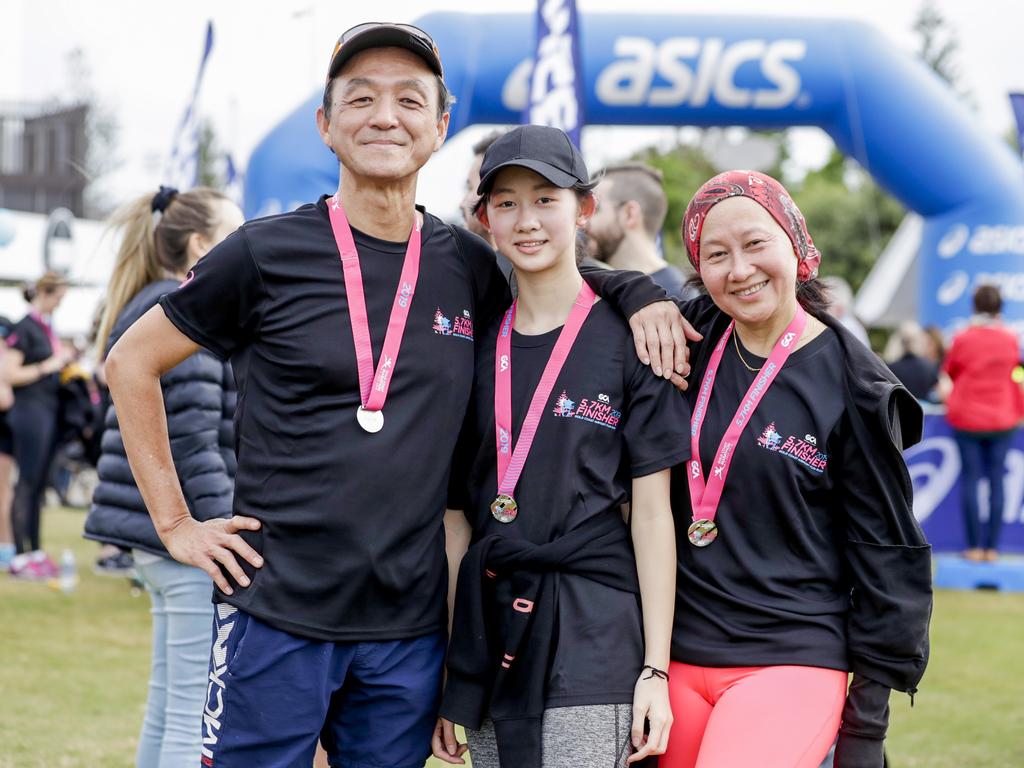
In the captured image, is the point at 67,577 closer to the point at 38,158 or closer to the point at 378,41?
the point at 378,41

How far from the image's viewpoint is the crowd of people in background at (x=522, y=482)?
2.37m

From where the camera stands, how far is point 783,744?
236 cm

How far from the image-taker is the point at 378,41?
2455 millimetres

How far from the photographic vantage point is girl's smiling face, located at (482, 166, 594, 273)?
8.38 ft

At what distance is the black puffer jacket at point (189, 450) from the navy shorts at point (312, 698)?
1.05m

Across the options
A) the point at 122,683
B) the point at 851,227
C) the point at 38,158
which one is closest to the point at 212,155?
the point at 38,158

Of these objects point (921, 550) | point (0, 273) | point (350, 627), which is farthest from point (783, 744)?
point (0, 273)

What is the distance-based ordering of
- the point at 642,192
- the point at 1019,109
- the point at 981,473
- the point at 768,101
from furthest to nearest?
1. the point at 768,101
2. the point at 981,473
3. the point at 1019,109
4. the point at 642,192

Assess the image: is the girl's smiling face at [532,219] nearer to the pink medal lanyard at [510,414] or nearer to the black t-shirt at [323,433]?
the pink medal lanyard at [510,414]

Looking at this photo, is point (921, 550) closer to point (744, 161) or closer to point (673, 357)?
point (673, 357)

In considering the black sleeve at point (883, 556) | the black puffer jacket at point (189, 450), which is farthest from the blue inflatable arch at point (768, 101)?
the black sleeve at point (883, 556)

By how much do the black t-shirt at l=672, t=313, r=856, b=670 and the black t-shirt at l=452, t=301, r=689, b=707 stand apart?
15cm

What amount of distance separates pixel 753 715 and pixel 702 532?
396mm

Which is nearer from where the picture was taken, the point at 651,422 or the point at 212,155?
the point at 651,422
